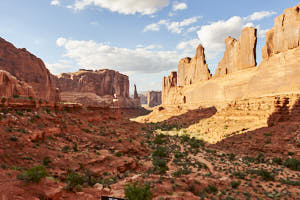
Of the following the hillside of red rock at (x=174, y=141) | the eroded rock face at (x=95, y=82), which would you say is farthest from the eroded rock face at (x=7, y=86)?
the eroded rock face at (x=95, y=82)

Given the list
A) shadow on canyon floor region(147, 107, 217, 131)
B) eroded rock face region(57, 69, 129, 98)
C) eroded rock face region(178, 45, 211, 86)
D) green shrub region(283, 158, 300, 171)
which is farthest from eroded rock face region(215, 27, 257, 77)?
eroded rock face region(57, 69, 129, 98)

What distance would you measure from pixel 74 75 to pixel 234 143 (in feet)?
292

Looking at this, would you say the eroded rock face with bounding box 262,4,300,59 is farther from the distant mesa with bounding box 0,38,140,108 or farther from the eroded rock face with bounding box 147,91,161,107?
the eroded rock face with bounding box 147,91,161,107

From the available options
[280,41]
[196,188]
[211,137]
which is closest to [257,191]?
[196,188]

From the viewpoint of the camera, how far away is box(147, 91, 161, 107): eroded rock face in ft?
573

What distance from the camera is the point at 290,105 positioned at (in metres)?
27.1

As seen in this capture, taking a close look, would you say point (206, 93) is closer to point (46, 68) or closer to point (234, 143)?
point (234, 143)

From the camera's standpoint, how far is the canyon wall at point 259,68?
31.8 metres

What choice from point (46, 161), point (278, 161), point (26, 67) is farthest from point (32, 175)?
point (26, 67)

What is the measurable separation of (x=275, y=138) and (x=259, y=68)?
22.9 metres

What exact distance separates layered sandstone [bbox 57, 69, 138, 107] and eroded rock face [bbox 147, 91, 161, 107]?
210 feet

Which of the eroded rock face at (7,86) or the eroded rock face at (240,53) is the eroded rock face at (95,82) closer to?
the eroded rock face at (7,86)

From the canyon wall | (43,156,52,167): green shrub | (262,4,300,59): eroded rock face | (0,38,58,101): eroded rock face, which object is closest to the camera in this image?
(43,156,52,167): green shrub

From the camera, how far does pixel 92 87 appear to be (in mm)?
91750
